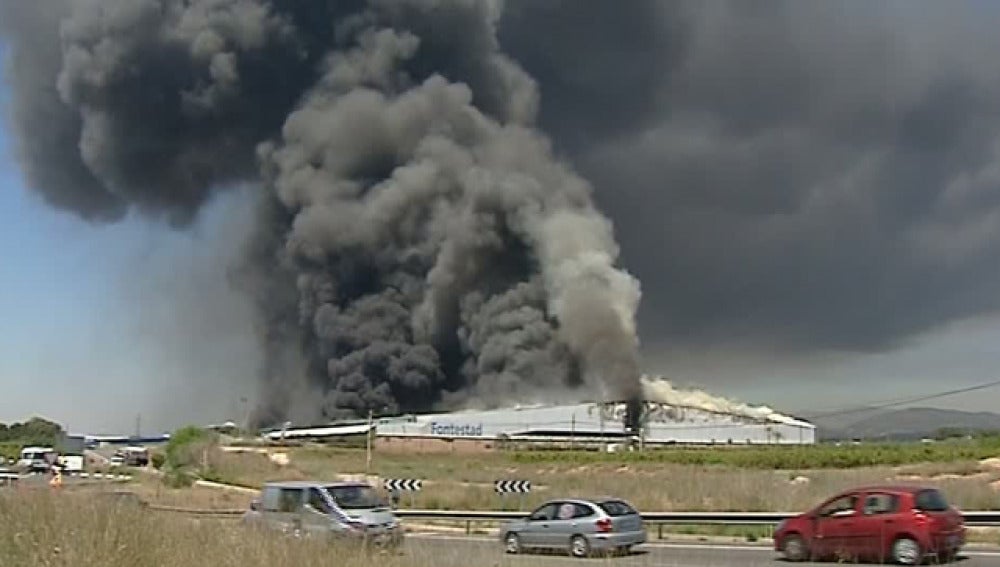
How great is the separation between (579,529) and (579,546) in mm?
300

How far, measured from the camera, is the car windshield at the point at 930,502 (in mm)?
17375

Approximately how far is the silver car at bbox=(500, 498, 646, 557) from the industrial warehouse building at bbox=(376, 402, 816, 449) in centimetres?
5407

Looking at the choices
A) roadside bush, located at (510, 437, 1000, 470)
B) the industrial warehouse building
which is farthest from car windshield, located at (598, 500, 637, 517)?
the industrial warehouse building

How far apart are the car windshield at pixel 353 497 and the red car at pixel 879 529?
6.57 m

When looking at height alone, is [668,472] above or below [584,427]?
below

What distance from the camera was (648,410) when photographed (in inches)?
3573

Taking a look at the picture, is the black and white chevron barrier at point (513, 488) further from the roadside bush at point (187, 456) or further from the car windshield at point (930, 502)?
the roadside bush at point (187, 456)

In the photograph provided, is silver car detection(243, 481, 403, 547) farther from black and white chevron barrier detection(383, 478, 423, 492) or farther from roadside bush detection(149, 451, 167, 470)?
roadside bush detection(149, 451, 167, 470)

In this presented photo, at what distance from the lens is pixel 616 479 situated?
45.1 metres

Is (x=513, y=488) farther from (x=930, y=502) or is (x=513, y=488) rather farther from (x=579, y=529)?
(x=930, y=502)

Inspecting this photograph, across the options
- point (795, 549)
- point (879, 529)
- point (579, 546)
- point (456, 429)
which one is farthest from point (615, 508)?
point (456, 429)

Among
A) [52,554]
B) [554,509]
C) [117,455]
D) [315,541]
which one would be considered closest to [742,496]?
[554,509]

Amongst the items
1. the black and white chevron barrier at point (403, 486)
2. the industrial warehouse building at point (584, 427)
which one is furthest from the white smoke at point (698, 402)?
the black and white chevron barrier at point (403, 486)

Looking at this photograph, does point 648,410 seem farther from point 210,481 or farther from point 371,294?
point 210,481
